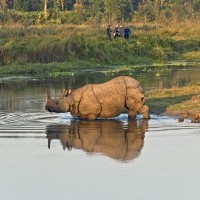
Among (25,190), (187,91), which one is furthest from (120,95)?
(25,190)

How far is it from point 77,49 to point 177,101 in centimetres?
1787

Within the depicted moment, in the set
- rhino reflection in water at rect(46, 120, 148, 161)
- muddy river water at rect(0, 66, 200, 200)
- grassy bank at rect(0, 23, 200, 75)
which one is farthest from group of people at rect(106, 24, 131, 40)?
rhino reflection in water at rect(46, 120, 148, 161)

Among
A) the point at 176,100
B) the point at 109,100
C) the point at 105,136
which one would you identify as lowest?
the point at 176,100

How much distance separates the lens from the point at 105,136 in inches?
669

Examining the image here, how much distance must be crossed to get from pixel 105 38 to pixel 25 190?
33.3 m

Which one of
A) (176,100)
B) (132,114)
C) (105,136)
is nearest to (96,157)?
(105,136)

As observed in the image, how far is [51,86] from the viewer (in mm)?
30062

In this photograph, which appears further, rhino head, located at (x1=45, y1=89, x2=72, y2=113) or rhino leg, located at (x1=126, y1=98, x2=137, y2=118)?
rhino head, located at (x1=45, y1=89, x2=72, y2=113)

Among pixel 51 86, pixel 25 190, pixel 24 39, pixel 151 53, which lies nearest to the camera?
pixel 25 190

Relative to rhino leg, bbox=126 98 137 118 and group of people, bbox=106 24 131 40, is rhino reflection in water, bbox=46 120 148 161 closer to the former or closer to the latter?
rhino leg, bbox=126 98 137 118

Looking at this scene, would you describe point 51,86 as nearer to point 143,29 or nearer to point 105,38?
point 105,38

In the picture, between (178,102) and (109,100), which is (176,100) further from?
(109,100)

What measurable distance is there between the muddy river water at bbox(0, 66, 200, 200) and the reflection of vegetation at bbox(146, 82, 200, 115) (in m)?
1.01

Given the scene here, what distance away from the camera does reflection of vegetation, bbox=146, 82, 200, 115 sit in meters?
20.6
